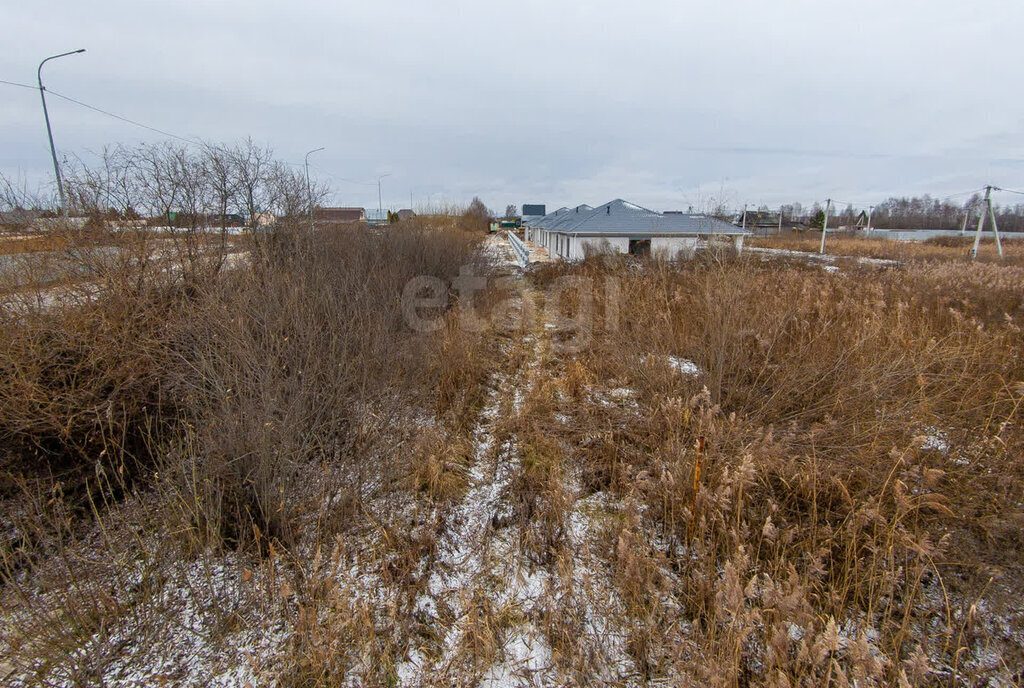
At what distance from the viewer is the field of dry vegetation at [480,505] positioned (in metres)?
1.90

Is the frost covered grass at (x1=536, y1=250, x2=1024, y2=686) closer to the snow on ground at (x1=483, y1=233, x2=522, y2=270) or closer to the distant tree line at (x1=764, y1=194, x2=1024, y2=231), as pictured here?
the snow on ground at (x1=483, y1=233, x2=522, y2=270)

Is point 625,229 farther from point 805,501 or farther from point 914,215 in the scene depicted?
point 914,215

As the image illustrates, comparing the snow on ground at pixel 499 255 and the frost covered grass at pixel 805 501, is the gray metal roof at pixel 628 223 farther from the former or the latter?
the frost covered grass at pixel 805 501

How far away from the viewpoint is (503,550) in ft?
8.86

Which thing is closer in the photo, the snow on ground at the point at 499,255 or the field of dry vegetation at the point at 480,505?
the field of dry vegetation at the point at 480,505

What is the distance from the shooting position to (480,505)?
317 centimetres

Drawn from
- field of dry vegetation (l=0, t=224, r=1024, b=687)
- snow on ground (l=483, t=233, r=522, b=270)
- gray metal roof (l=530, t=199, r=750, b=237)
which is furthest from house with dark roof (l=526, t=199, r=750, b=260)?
field of dry vegetation (l=0, t=224, r=1024, b=687)

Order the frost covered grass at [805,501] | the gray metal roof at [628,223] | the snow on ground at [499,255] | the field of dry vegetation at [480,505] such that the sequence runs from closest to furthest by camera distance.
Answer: the frost covered grass at [805,501]
the field of dry vegetation at [480,505]
the snow on ground at [499,255]
the gray metal roof at [628,223]

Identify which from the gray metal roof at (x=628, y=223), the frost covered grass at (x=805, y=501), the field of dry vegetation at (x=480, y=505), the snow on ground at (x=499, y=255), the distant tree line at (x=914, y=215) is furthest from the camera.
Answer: the distant tree line at (x=914, y=215)

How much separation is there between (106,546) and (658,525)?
3.76 metres

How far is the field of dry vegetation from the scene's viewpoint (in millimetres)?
1904

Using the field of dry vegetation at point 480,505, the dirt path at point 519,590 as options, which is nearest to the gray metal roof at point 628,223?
the field of dry vegetation at point 480,505

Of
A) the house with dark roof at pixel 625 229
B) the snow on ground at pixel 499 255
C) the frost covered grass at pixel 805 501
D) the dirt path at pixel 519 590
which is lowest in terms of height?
the dirt path at pixel 519 590

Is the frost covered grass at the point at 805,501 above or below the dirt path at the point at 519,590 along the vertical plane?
above
